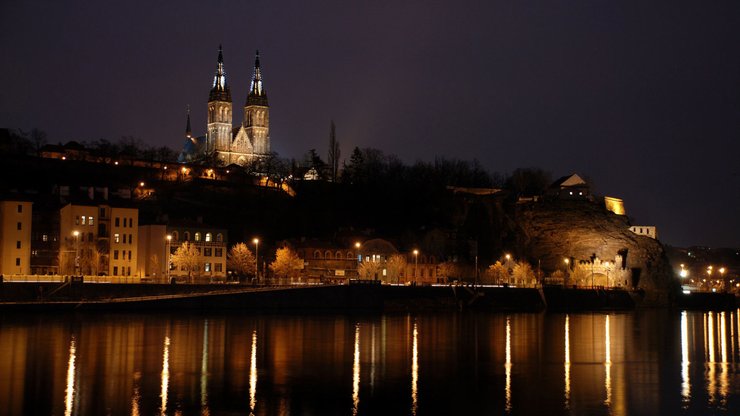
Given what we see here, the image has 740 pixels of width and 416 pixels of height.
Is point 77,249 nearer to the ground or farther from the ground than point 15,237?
nearer to the ground

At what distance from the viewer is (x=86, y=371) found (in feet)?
123

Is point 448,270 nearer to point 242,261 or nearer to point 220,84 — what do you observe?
point 242,261

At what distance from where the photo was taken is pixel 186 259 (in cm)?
8769

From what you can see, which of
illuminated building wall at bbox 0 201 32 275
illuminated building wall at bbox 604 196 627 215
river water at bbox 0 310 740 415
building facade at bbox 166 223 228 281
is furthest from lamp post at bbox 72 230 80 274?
illuminated building wall at bbox 604 196 627 215

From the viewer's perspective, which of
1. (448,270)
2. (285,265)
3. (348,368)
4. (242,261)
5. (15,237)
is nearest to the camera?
(348,368)

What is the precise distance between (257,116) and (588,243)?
274ft

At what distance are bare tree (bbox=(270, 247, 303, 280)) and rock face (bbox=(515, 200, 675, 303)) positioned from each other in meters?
38.7

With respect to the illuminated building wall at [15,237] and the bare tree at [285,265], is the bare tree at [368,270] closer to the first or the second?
the bare tree at [285,265]

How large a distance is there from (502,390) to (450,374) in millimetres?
4656

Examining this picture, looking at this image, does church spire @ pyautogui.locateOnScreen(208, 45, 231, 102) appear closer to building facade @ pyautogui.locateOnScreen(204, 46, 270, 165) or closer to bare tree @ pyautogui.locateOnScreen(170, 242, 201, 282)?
building facade @ pyautogui.locateOnScreen(204, 46, 270, 165)

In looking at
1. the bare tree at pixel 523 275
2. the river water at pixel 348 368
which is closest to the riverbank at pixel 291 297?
the river water at pixel 348 368

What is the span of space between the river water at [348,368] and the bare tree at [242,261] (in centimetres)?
2875

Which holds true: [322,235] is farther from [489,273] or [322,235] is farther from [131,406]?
[131,406]

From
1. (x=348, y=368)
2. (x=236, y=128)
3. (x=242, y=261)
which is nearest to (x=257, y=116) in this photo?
(x=236, y=128)
